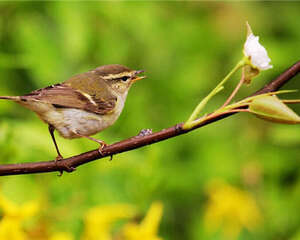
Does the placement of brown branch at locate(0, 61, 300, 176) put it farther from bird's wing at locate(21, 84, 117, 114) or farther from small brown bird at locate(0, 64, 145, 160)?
bird's wing at locate(21, 84, 117, 114)

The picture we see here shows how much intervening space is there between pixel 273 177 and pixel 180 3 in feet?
6.51

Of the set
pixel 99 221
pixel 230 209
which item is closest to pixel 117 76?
pixel 99 221

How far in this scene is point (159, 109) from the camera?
Result: 4.75 metres

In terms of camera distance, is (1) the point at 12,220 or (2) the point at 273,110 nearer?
(2) the point at 273,110

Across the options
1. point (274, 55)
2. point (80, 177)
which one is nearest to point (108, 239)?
point (80, 177)

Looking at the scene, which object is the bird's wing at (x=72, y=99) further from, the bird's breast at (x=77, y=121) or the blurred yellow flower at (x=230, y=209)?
the blurred yellow flower at (x=230, y=209)

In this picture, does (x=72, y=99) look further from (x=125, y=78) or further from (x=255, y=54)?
(x=255, y=54)

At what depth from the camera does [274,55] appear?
443 cm

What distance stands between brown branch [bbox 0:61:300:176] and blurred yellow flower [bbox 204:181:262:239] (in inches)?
87.1

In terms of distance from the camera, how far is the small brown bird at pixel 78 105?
291 cm

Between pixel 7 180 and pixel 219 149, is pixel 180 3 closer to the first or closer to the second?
pixel 219 149

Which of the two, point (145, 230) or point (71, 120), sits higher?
point (71, 120)

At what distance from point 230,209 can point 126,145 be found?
258 cm

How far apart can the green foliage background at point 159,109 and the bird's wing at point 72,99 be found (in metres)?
0.27
